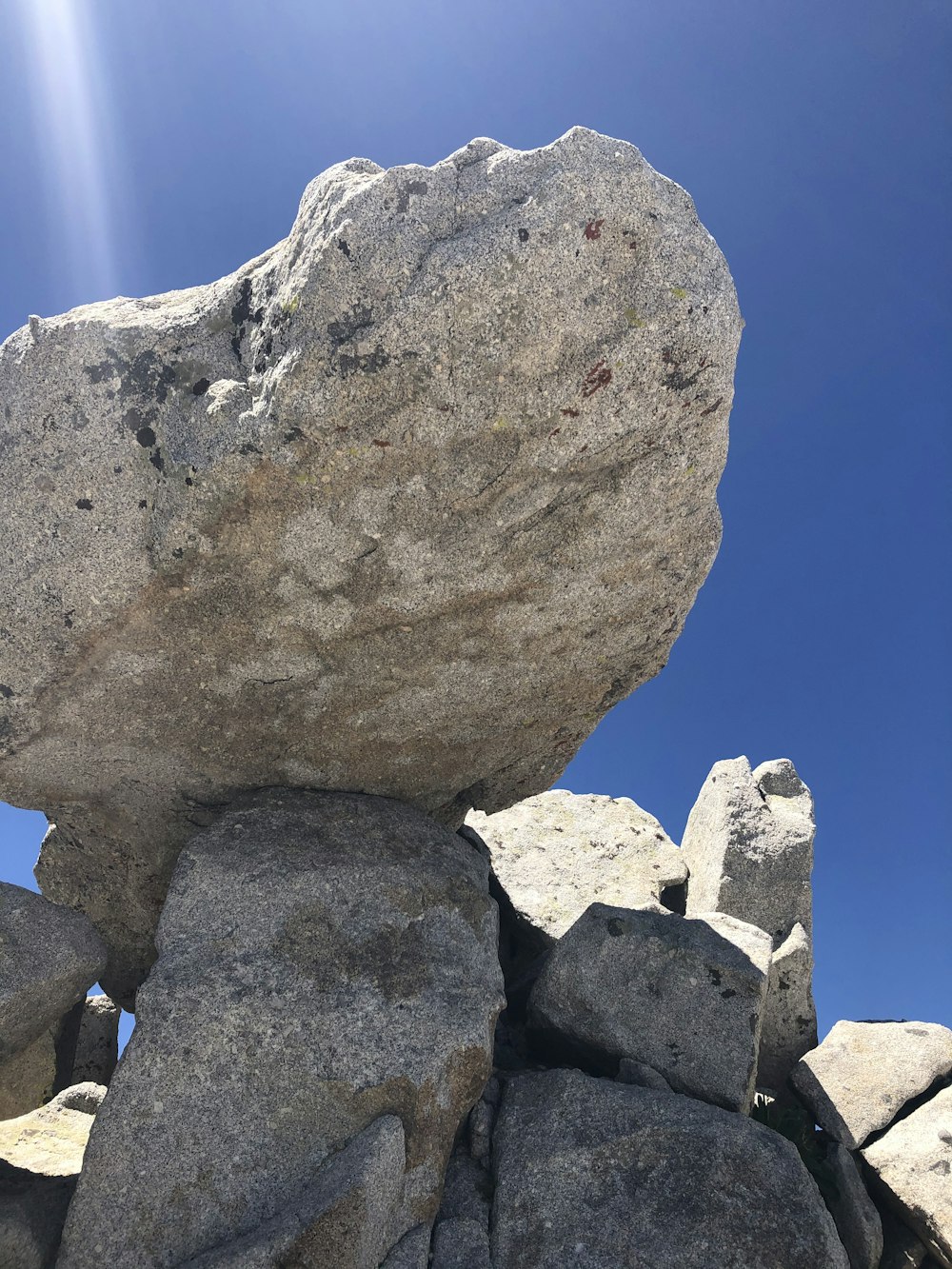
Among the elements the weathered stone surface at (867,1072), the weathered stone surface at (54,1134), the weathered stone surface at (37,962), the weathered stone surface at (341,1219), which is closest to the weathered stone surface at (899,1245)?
the weathered stone surface at (867,1072)

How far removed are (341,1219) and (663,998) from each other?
2487 millimetres

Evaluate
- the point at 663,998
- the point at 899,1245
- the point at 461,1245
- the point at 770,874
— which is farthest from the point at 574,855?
the point at 461,1245

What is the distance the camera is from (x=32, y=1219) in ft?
13.8

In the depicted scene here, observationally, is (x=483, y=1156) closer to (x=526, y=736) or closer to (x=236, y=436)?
(x=526, y=736)

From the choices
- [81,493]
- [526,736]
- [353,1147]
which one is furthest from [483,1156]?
[81,493]

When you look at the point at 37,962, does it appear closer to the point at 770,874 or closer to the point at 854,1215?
the point at 854,1215

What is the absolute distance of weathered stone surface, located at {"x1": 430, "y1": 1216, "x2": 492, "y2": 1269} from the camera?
13.5 feet

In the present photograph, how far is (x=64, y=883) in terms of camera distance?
6.48 meters

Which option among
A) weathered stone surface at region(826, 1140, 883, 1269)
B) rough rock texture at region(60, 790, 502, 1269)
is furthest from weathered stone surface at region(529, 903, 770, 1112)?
weathered stone surface at region(826, 1140, 883, 1269)

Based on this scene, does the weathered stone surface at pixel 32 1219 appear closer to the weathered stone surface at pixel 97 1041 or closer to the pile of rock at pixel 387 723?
the pile of rock at pixel 387 723

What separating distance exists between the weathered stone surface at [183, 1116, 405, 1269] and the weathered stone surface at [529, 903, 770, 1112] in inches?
70.2

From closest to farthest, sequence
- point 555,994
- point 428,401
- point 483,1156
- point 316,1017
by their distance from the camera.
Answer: point 428,401 → point 316,1017 → point 483,1156 → point 555,994

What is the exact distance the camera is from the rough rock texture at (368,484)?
3.90 metres

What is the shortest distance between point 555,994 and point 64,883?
3715mm
